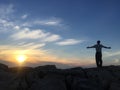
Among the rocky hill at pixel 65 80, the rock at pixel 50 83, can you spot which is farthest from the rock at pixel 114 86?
the rock at pixel 50 83

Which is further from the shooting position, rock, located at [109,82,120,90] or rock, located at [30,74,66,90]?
rock, located at [109,82,120,90]

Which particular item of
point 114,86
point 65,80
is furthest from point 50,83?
point 114,86

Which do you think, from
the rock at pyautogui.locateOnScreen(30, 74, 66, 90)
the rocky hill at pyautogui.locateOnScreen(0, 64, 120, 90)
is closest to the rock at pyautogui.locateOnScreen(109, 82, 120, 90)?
the rocky hill at pyautogui.locateOnScreen(0, 64, 120, 90)

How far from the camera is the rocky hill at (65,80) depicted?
3369 cm

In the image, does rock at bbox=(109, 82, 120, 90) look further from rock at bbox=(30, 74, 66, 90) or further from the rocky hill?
rock at bbox=(30, 74, 66, 90)

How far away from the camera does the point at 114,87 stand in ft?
113

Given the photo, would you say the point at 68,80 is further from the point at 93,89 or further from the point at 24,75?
the point at 24,75

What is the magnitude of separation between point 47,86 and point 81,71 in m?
5.53

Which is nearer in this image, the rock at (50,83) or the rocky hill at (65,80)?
the rock at (50,83)

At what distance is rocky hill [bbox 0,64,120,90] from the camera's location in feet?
111

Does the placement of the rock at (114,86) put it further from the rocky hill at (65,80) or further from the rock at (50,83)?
the rock at (50,83)

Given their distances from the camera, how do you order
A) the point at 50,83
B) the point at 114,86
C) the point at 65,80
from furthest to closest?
the point at 65,80 < the point at 114,86 < the point at 50,83

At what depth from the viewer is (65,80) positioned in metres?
35.0

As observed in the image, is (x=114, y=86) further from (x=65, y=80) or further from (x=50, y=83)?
(x=50, y=83)
